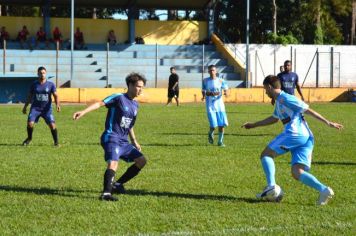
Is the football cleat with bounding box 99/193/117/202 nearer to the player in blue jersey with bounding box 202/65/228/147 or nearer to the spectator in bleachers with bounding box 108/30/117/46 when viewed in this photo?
the player in blue jersey with bounding box 202/65/228/147

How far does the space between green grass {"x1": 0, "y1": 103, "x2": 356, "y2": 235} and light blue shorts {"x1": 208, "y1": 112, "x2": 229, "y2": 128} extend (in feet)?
1.66

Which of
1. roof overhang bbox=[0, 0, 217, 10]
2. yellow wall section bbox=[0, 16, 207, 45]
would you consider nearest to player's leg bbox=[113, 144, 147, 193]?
yellow wall section bbox=[0, 16, 207, 45]

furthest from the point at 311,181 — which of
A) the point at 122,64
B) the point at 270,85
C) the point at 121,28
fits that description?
the point at 121,28

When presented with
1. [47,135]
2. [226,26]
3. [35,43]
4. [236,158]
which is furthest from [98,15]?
[236,158]

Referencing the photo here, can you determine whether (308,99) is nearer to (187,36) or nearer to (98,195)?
(187,36)

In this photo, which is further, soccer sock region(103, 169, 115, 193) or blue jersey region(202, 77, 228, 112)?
blue jersey region(202, 77, 228, 112)

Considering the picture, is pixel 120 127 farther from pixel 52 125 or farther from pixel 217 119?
pixel 217 119

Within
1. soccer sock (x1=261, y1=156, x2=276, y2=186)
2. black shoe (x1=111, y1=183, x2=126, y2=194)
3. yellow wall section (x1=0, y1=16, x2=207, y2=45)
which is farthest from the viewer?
yellow wall section (x1=0, y1=16, x2=207, y2=45)

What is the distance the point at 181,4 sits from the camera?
47.2 m

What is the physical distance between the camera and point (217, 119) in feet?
49.6

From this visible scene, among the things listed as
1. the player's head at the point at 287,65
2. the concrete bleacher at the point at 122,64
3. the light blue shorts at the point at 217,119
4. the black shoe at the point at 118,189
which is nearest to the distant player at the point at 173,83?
the concrete bleacher at the point at 122,64

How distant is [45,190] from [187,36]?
38.8 m

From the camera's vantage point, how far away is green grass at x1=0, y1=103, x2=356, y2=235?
6852 millimetres

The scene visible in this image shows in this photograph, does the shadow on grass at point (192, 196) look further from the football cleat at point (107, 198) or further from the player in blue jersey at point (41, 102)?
the player in blue jersey at point (41, 102)
